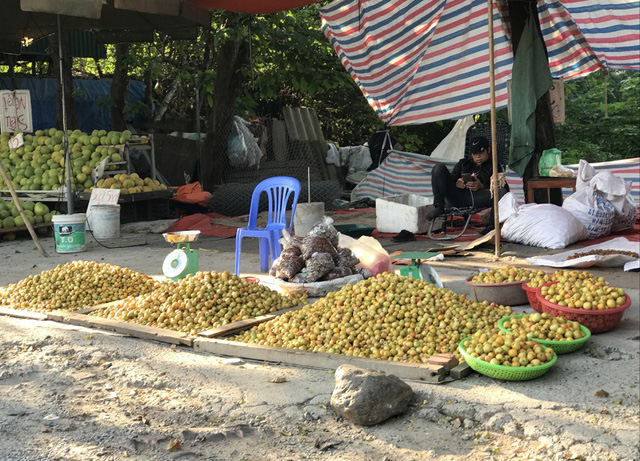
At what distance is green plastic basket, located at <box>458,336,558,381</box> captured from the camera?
3518 millimetres

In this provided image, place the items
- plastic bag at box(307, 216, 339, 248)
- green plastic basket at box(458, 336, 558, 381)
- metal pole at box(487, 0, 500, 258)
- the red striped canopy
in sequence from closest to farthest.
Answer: green plastic basket at box(458, 336, 558, 381) < plastic bag at box(307, 216, 339, 248) < metal pole at box(487, 0, 500, 258) < the red striped canopy

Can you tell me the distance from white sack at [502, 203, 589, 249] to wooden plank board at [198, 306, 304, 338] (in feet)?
10.9

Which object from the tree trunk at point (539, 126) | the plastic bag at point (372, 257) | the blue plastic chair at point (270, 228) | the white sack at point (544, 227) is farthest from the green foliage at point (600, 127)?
the plastic bag at point (372, 257)

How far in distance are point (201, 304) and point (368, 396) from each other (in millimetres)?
2015

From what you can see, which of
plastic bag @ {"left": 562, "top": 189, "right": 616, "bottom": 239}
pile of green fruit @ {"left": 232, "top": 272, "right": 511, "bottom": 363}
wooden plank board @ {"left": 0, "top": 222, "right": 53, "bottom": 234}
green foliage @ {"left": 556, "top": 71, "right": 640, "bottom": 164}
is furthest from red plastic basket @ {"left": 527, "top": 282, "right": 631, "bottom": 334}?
green foliage @ {"left": 556, "top": 71, "right": 640, "bottom": 164}

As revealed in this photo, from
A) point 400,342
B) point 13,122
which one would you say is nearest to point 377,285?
point 400,342

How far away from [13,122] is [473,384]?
7.00 metres

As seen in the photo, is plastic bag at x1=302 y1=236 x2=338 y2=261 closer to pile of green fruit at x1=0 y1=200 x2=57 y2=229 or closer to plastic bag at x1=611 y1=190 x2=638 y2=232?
plastic bag at x1=611 y1=190 x2=638 y2=232

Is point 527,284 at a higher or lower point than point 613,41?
lower

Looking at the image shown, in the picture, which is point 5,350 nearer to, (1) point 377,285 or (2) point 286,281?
(2) point 286,281

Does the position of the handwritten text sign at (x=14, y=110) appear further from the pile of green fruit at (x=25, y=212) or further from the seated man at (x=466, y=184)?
the seated man at (x=466, y=184)

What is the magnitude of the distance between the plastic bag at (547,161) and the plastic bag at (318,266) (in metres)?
3.83

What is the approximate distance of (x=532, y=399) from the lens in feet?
11.1

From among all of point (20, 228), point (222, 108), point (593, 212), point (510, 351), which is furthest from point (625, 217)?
point (20, 228)
